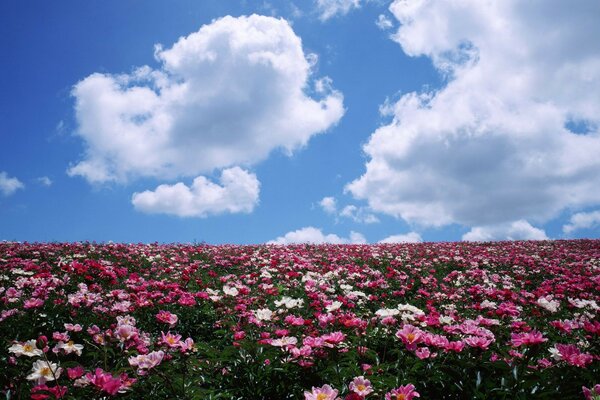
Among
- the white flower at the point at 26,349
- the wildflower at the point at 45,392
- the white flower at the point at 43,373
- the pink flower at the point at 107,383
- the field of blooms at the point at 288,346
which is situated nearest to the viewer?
the pink flower at the point at 107,383

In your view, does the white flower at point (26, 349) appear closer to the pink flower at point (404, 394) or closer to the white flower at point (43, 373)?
the white flower at point (43, 373)

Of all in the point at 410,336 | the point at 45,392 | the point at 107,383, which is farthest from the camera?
the point at 410,336

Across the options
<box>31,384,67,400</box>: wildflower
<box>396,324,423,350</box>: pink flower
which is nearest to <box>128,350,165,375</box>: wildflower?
<box>31,384,67,400</box>: wildflower

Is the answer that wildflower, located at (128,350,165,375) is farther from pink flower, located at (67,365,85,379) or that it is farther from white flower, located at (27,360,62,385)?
white flower, located at (27,360,62,385)

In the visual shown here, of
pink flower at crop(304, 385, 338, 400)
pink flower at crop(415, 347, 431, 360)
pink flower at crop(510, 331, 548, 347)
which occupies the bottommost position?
pink flower at crop(304, 385, 338, 400)

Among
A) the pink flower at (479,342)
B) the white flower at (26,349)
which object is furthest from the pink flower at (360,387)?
the white flower at (26,349)

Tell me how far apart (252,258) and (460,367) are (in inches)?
394

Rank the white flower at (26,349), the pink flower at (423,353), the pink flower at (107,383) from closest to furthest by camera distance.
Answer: the pink flower at (107,383) < the white flower at (26,349) < the pink flower at (423,353)

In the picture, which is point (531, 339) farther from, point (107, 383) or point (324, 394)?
point (107, 383)

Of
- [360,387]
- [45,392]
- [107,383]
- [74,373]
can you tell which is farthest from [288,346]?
[45,392]

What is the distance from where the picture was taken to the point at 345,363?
3654 millimetres

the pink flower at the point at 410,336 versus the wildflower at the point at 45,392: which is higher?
the pink flower at the point at 410,336

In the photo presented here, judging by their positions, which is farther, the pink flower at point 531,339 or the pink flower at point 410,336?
the pink flower at point 410,336

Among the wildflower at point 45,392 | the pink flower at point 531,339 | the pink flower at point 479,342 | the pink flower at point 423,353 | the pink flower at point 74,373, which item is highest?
the pink flower at point 531,339
